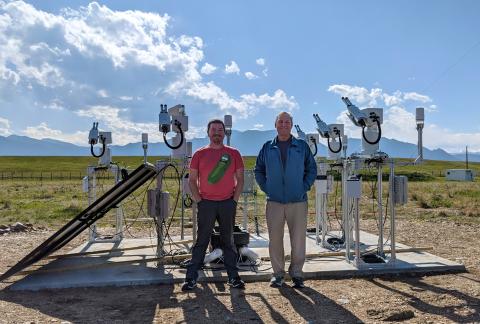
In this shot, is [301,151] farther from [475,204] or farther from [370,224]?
[475,204]

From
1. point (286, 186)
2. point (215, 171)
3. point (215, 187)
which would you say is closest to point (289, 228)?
point (286, 186)

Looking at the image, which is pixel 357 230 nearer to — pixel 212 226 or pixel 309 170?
pixel 309 170

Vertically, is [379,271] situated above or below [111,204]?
below

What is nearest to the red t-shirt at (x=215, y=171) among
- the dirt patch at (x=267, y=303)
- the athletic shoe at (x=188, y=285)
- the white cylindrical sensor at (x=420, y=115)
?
the athletic shoe at (x=188, y=285)

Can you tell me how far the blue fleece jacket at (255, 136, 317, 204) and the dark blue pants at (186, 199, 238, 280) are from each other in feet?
1.87

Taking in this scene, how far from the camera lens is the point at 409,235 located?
38.7ft

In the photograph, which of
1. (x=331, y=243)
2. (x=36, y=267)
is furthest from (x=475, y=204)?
(x=36, y=267)

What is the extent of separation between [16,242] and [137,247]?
137 inches

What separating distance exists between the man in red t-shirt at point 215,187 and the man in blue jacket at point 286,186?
0.41 m

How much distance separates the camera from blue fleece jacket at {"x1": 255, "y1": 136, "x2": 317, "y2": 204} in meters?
6.43

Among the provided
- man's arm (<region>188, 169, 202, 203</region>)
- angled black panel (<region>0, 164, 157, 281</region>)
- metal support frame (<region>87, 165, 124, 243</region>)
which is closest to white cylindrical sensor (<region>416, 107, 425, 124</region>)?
man's arm (<region>188, 169, 202, 203</region>)

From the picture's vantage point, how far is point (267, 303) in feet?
19.4

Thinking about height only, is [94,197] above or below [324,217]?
above

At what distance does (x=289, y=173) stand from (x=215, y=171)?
95cm
